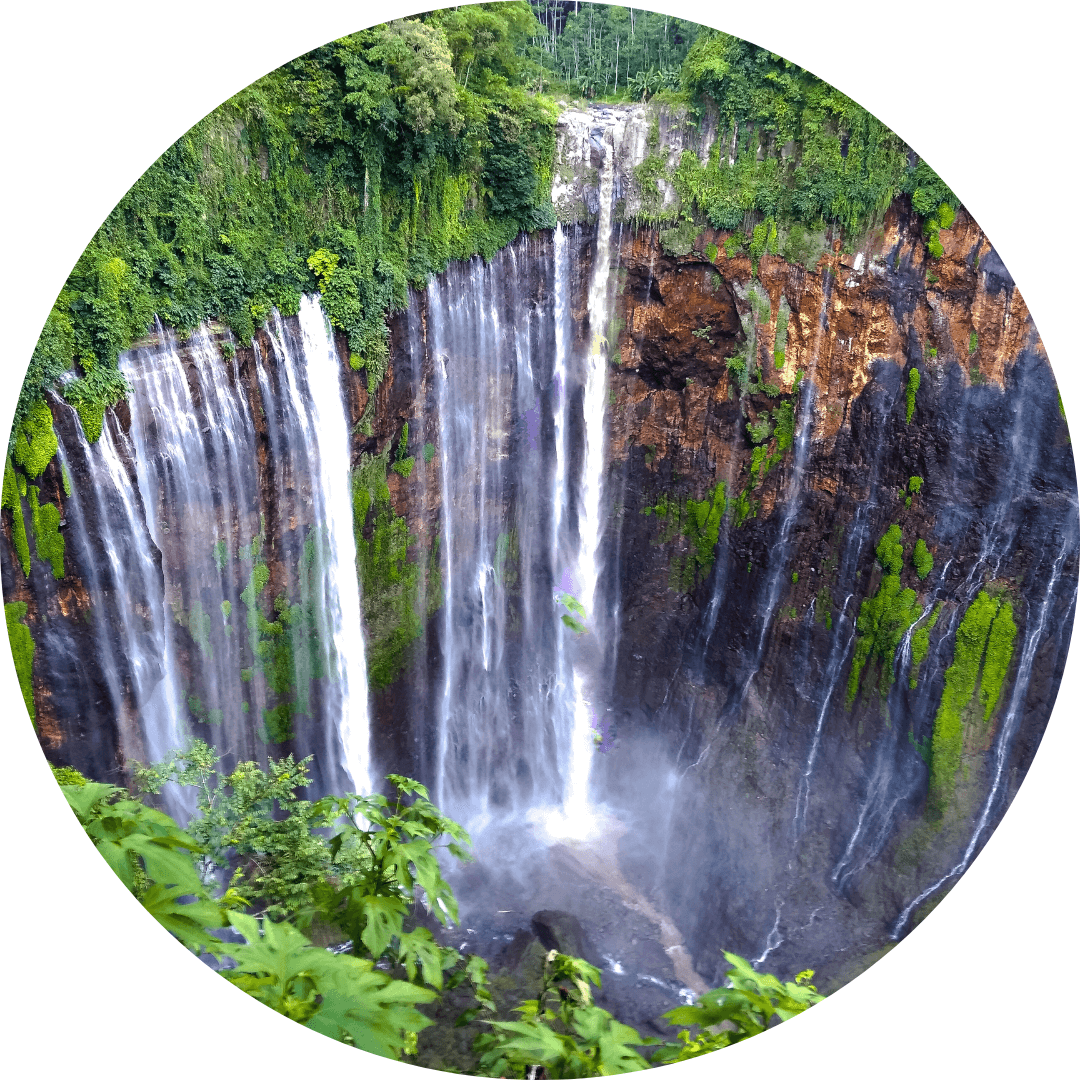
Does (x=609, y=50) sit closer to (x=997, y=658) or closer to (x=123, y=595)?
(x=123, y=595)

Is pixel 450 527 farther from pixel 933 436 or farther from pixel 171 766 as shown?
pixel 933 436

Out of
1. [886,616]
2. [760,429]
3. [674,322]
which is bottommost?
[886,616]

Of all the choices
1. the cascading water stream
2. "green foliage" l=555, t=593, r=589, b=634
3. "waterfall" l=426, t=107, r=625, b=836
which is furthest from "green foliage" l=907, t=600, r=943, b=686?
"green foliage" l=555, t=593, r=589, b=634

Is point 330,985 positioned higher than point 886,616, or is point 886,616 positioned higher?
point 330,985

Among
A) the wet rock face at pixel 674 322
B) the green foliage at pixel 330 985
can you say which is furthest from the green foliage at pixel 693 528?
the green foliage at pixel 330 985

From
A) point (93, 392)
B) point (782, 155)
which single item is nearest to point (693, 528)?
point (782, 155)
